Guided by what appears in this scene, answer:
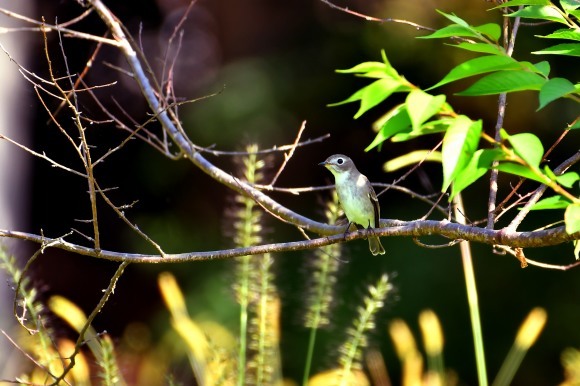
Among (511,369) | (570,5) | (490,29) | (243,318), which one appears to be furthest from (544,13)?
(511,369)

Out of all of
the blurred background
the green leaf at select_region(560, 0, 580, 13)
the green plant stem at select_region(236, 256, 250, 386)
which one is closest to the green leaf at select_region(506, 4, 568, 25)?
the green leaf at select_region(560, 0, 580, 13)

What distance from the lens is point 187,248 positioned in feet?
19.0

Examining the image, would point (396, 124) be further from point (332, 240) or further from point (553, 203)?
point (332, 240)

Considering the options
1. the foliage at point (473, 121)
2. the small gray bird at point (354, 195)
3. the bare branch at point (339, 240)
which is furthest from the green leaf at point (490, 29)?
the small gray bird at point (354, 195)

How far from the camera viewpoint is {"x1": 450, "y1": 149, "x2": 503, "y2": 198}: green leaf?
116 centimetres

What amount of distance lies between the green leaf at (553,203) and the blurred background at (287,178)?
11.2 ft

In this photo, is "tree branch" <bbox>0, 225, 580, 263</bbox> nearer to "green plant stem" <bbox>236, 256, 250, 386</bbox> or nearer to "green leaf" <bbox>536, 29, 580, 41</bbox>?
"green leaf" <bbox>536, 29, 580, 41</bbox>

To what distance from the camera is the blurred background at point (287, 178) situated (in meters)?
5.19

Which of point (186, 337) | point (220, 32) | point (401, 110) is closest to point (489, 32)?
point (401, 110)

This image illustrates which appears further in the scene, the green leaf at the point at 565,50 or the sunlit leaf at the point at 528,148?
the green leaf at the point at 565,50

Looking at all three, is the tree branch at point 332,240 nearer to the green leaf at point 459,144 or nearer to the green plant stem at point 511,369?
the green leaf at point 459,144

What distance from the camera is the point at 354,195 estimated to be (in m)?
2.99

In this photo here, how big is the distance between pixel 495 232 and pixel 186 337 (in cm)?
113

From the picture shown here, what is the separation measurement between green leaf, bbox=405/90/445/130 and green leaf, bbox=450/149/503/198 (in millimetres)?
97
